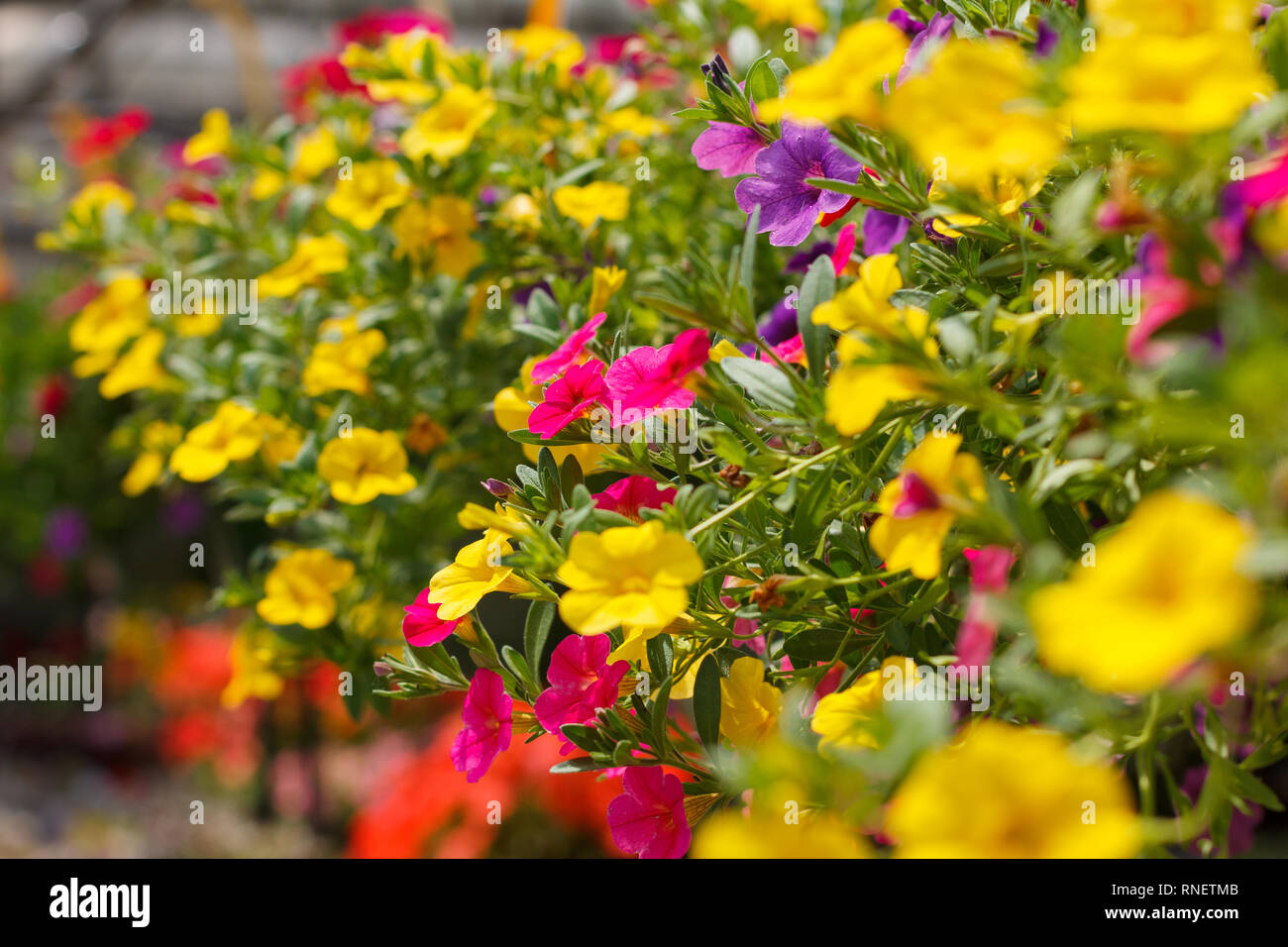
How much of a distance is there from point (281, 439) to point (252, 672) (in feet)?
0.86

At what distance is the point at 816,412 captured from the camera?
0.48 meters

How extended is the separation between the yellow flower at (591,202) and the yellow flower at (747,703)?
1.42 ft

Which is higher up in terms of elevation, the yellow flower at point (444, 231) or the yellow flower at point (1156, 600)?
the yellow flower at point (444, 231)

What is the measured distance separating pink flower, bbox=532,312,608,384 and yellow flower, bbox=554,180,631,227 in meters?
0.21

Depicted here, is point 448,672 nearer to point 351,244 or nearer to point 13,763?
point 351,244

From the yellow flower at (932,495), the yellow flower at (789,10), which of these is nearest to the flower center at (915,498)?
the yellow flower at (932,495)

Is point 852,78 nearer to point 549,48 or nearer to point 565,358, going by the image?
point 565,358

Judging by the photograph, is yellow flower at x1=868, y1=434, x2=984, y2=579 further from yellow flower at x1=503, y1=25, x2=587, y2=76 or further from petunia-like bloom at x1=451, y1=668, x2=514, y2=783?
yellow flower at x1=503, y1=25, x2=587, y2=76

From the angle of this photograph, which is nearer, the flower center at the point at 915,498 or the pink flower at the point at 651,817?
the flower center at the point at 915,498

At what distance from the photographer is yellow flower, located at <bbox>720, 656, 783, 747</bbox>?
55cm

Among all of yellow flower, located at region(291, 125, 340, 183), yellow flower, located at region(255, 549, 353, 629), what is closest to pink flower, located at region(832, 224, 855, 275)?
yellow flower, located at region(255, 549, 353, 629)

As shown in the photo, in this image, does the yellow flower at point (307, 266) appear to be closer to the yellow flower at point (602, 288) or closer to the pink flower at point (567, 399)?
the yellow flower at point (602, 288)

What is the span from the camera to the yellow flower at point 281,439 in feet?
2.93

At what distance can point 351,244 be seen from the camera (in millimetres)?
994
